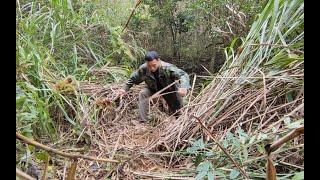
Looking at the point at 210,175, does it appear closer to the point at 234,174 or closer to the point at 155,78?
the point at 234,174

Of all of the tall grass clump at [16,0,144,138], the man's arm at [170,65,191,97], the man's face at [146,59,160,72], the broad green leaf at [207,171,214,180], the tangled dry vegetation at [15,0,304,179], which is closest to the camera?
the broad green leaf at [207,171,214,180]

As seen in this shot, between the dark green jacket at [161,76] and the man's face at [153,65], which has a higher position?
the man's face at [153,65]

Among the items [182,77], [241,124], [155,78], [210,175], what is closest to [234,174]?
[210,175]

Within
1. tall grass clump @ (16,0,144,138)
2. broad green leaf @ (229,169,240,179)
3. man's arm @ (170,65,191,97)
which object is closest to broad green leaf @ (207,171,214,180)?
broad green leaf @ (229,169,240,179)

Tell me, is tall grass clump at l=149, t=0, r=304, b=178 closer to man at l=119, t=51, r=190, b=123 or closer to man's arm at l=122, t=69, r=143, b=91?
man at l=119, t=51, r=190, b=123

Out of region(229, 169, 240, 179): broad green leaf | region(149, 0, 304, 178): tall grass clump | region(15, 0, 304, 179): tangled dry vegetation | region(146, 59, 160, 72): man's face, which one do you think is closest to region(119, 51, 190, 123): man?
region(146, 59, 160, 72): man's face

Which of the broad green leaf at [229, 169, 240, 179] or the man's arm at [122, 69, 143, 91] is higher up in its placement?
the broad green leaf at [229, 169, 240, 179]

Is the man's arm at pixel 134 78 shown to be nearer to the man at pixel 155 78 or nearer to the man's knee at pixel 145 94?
the man at pixel 155 78

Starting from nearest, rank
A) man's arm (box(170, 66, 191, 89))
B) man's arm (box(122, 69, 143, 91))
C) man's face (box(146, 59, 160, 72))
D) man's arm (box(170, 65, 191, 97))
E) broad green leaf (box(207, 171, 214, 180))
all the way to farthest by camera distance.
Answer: broad green leaf (box(207, 171, 214, 180)) → man's arm (box(170, 65, 191, 97)) → man's arm (box(170, 66, 191, 89)) → man's face (box(146, 59, 160, 72)) → man's arm (box(122, 69, 143, 91))

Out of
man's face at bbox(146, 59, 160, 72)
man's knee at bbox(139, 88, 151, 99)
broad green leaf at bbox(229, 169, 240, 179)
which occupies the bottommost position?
man's knee at bbox(139, 88, 151, 99)

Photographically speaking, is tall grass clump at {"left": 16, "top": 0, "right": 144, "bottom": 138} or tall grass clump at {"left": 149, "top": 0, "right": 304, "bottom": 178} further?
tall grass clump at {"left": 16, "top": 0, "right": 144, "bottom": 138}

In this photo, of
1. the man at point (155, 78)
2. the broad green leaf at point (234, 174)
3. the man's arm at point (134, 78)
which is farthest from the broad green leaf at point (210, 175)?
the man's arm at point (134, 78)
